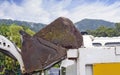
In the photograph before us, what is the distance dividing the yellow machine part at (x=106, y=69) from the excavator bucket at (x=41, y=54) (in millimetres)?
2524

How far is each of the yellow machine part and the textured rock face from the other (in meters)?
3.25

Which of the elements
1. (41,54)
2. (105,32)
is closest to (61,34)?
(41,54)

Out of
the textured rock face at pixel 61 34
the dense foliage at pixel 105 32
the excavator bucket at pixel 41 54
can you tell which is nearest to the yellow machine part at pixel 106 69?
the excavator bucket at pixel 41 54

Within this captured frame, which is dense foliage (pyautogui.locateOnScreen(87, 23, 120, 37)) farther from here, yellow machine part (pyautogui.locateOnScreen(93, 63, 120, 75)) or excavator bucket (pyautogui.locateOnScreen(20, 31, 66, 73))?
yellow machine part (pyautogui.locateOnScreen(93, 63, 120, 75))

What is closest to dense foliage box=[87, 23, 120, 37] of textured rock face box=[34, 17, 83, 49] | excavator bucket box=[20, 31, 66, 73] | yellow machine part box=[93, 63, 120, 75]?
textured rock face box=[34, 17, 83, 49]

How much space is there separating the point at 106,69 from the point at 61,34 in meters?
3.62

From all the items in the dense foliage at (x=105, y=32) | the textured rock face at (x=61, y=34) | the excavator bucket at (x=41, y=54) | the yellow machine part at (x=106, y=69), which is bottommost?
the yellow machine part at (x=106, y=69)

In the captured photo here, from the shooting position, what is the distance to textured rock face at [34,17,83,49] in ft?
30.8

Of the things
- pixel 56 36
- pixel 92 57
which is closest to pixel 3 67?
pixel 56 36

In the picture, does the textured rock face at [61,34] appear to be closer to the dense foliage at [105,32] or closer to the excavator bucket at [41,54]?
the excavator bucket at [41,54]

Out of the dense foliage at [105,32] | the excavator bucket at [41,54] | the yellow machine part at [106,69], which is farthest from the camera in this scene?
the dense foliage at [105,32]

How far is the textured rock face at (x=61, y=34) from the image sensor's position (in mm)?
9391

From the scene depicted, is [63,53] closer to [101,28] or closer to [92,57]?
[92,57]

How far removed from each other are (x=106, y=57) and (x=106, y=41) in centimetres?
497
